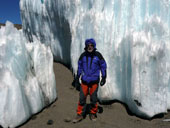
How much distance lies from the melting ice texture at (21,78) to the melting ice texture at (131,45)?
137cm

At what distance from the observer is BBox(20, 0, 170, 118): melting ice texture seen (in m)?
4.09

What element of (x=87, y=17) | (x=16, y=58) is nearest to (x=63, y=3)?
(x=87, y=17)

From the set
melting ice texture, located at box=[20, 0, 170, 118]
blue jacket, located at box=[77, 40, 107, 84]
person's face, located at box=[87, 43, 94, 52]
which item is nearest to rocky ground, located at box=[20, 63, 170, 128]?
melting ice texture, located at box=[20, 0, 170, 118]

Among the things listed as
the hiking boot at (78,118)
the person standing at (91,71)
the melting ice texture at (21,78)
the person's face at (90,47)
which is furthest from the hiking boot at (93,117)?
the person's face at (90,47)

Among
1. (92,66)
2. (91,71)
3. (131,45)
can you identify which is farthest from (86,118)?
(131,45)

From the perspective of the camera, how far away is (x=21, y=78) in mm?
4031

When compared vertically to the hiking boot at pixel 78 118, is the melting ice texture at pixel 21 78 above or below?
above

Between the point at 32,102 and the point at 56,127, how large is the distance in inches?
35.0

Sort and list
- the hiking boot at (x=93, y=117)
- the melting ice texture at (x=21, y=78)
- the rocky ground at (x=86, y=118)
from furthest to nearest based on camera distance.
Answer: the hiking boot at (x=93, y=117) < the rocky ground at (x=86, y=118) < the melting ice texture at (x=21, y=78)

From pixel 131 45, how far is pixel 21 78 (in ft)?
9.09

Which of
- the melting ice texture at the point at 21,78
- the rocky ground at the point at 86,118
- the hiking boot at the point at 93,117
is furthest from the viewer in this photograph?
the hiking boot at the point at 93,117

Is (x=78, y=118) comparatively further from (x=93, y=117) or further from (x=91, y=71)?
(x=91, y=71)

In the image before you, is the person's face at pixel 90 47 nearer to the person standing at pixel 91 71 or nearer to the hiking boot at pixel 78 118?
the person standing at pixel 91 71

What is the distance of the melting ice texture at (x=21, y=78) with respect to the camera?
3.60 metres
